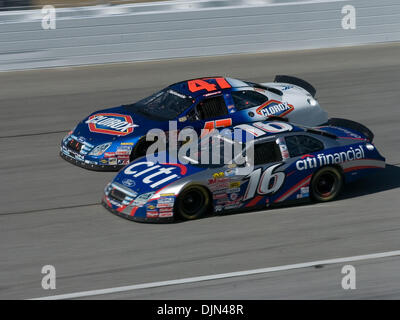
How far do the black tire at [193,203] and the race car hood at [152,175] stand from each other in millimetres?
235

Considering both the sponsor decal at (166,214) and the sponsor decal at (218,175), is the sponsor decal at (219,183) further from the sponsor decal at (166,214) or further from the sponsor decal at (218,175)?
the sponsor decal at (166,214)

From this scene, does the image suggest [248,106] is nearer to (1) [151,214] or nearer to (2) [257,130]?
(2) [257,130]

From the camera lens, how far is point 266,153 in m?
9.70

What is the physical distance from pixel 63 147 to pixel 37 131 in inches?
76.1

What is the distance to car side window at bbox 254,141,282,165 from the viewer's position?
962 centimetres

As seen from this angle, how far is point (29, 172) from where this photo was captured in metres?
11.5

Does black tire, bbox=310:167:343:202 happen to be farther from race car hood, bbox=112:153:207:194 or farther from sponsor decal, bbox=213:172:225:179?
race car hood, bbox=112:153:207:194

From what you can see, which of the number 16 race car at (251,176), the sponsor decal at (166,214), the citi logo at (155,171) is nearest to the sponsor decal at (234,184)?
the number 16 race car at (251,176)

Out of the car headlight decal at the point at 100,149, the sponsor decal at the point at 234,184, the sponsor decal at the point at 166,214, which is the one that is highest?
the car headlight decal at the point at 100,149

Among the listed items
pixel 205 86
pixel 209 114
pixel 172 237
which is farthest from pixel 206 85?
pixel 172 237

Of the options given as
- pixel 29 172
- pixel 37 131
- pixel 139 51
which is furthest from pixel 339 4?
pixel 29 172

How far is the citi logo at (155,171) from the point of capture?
9.20 meters

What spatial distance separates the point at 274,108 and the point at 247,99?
1.85 feet

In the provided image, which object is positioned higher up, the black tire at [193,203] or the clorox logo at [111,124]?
the clorox logo at [111,124]
